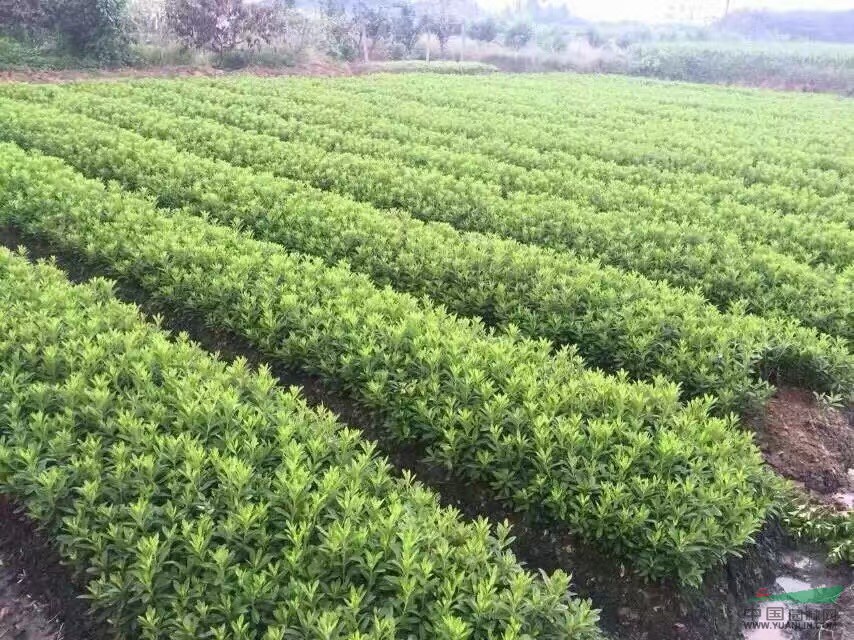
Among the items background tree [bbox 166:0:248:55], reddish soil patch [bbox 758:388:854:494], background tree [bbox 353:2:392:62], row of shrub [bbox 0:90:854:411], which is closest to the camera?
reddish soil patch [bbox 758:388:854:494]

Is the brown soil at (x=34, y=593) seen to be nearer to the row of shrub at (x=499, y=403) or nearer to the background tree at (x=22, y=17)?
the row of shrub at (x=499, y=403)

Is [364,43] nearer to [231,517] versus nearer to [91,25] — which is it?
[91,25]

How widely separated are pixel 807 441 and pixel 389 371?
11.8ft

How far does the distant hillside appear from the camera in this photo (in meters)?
78.0

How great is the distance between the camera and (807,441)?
18.8 feet

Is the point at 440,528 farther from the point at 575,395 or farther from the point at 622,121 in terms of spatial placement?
the point at 622,121

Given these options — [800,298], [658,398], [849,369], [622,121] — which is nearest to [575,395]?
[658,398]

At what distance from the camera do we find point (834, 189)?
12.4 m

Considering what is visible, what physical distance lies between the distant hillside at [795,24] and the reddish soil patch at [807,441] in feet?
280

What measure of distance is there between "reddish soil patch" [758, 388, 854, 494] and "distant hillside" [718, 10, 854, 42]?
85.3 metres

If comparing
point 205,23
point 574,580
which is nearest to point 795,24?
point 205,23

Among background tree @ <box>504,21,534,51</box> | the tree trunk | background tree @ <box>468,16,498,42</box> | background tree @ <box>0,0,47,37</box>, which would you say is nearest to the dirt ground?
background tree @ <box>0,0,47,37</box>

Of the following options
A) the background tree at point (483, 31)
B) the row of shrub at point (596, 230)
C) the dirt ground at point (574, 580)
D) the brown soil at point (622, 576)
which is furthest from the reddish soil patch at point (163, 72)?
the brown soil at point (622, 576)

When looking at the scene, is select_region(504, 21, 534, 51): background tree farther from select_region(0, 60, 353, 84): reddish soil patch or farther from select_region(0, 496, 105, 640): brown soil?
select_region(0, 496, 105, 640): brown soil
